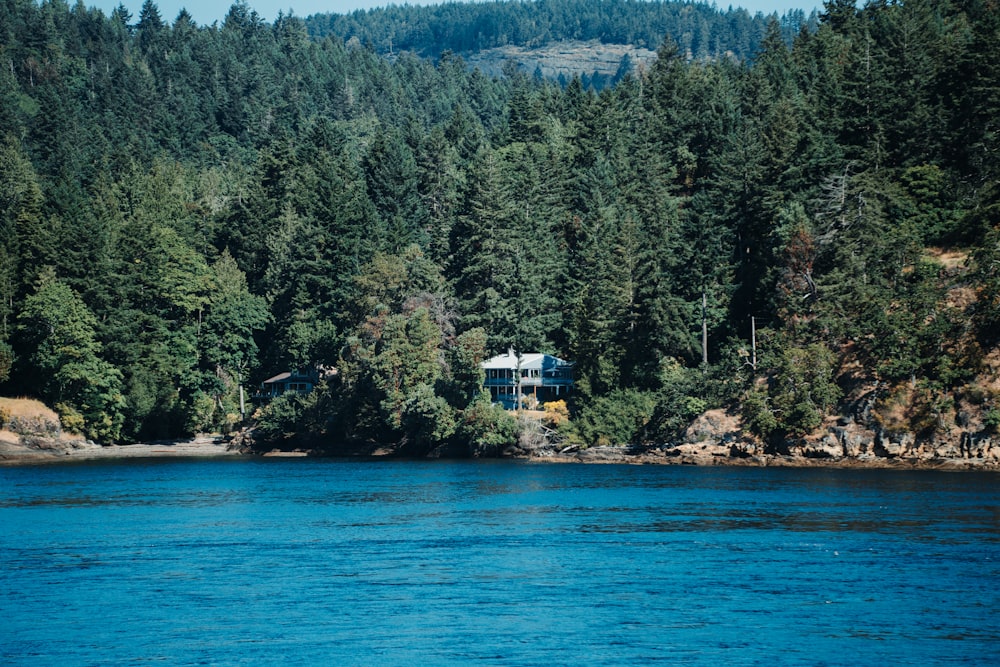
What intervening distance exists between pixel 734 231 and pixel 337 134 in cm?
7560

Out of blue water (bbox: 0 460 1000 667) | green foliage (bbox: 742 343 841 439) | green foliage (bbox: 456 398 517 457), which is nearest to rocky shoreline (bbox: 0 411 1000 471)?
green foliage (bbox: 742 343 841 439)

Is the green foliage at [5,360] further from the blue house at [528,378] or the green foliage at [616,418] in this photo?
the green foliage at [616,418]

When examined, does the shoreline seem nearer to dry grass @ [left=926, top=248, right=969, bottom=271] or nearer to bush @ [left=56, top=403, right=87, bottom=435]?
bush @ [left=56, top=403, right=87, bottom=435]

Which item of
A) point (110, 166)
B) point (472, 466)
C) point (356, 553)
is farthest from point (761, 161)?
point (110, 166)

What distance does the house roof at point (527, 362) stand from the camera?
4390 inches

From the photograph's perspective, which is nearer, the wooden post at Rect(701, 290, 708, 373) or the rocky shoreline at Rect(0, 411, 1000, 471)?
the rocky shoreline at Rect(0, 411, 1000, 471)

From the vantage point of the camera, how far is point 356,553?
48.7 metres

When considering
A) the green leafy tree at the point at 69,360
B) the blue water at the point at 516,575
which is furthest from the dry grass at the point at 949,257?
the green leafy tree at the point at 69,360

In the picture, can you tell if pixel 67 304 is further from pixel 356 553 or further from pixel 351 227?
pixel 356 553

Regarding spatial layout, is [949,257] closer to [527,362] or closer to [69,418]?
[527,362]

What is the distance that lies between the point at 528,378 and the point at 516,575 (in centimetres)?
6791

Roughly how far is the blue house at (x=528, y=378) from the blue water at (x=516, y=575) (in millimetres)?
36493

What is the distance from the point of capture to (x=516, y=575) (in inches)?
1703

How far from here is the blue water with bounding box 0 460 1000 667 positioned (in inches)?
1287
